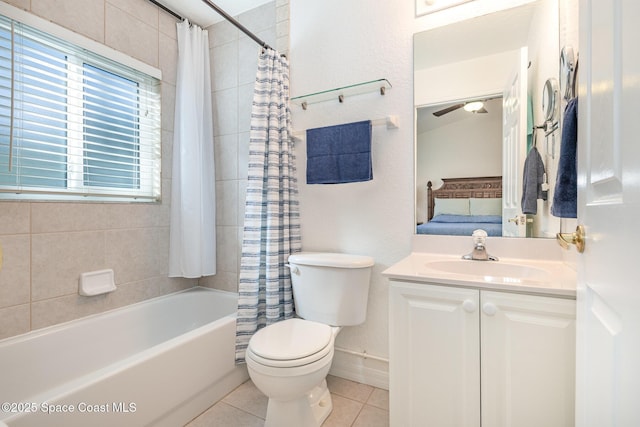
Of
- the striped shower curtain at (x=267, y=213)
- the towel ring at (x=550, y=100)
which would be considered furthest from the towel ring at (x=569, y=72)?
the striped shower curtain at (x=267, y=213)

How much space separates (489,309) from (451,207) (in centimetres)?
64

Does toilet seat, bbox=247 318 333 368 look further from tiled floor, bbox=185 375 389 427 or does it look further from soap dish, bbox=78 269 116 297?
soap dish, bbox=78 269 116 297

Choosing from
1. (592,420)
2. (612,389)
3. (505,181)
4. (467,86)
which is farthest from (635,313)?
(467,86)

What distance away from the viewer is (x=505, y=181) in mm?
1438

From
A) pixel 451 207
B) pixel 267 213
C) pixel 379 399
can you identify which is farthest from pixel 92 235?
pixel 451 207

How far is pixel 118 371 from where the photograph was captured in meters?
1.14

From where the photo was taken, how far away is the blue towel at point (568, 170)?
946mm

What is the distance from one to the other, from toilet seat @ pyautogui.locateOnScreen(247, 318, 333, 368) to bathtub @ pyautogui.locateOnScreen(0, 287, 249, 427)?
39 centimetres

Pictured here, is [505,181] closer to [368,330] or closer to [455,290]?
[455,290]

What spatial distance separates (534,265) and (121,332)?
2.23m

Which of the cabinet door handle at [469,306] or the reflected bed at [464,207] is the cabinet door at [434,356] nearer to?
the cabinet door handle at [469,306]

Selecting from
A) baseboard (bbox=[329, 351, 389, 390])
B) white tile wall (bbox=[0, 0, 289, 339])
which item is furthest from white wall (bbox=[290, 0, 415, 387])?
white tile wall (bbox=[0, 0, 289, 339])

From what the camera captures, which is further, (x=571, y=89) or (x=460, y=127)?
(x=460, y=127)

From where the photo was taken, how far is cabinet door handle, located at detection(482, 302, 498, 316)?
1014mm
